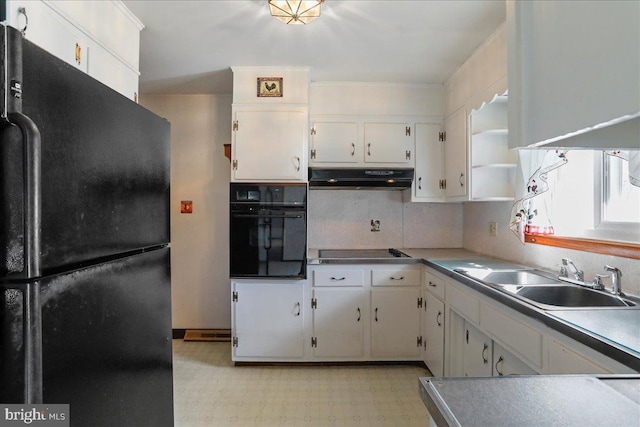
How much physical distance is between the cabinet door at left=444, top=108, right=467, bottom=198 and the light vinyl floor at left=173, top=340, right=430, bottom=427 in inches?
56.1

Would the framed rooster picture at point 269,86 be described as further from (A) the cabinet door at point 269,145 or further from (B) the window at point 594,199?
(B) the window at point 594,199

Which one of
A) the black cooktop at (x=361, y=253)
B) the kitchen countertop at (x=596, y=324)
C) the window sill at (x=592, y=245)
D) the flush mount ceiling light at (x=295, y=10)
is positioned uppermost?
the flush mount ceiling light at (x=295, y=10)

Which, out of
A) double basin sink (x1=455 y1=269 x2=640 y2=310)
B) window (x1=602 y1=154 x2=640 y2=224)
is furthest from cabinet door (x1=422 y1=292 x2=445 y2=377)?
window (x1=602 y1=154 x2=640 y2=224)

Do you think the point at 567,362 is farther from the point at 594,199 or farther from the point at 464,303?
the point at 594,199

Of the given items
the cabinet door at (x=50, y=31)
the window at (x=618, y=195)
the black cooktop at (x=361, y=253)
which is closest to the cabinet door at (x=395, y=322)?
the black cooktop at (x=361, y=253)

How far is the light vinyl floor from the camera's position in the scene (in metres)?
2.09

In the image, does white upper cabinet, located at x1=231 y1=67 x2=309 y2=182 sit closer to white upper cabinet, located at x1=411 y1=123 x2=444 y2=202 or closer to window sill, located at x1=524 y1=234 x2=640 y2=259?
white upper cabinet, located at x1=411 y1=123 x2=444 y2=202

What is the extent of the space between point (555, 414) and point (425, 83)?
2.83m

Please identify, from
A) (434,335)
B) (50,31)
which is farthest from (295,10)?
(434,335)

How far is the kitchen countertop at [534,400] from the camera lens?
582mm

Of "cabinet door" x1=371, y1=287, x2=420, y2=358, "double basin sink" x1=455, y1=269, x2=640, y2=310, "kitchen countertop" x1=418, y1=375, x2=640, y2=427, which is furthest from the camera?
"cabinet door" x1=371, y1=287, x2=420, y2=358

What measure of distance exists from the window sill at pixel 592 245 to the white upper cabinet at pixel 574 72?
146cm

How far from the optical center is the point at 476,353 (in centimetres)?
195

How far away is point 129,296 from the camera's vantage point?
1.00 meters
